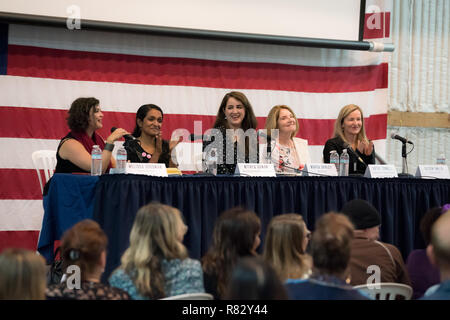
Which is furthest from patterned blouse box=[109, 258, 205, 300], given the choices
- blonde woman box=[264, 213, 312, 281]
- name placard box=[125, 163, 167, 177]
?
name placard box=[125, 163, 167, 177]

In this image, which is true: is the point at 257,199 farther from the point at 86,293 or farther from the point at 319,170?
the point at 86,293

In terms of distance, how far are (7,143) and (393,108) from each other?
3.51m

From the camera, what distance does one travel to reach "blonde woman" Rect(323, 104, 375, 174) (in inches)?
163

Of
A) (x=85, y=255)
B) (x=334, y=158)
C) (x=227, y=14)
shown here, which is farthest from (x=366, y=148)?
Answer: (x=85, y=255)

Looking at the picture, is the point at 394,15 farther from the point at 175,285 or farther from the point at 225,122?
the point at 175,285

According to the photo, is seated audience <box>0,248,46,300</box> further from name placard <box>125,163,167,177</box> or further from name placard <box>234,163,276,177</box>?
name placard <box>234,163,276,177</box>

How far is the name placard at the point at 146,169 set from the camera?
10.1 feet

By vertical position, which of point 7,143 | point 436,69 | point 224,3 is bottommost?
point 7,143

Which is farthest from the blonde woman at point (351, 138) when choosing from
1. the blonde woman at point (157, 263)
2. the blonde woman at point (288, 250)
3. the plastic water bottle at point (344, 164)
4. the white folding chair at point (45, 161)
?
the blonde woman at point (157, 263)

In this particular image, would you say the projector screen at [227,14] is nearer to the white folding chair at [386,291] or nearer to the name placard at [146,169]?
the name placard at [146,169]

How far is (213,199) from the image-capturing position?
3170 mm

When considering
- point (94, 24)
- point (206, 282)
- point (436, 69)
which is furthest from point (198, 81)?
point (206, 282)

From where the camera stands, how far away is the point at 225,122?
4086 millimetres

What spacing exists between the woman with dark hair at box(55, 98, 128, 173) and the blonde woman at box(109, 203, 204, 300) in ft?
5.08
